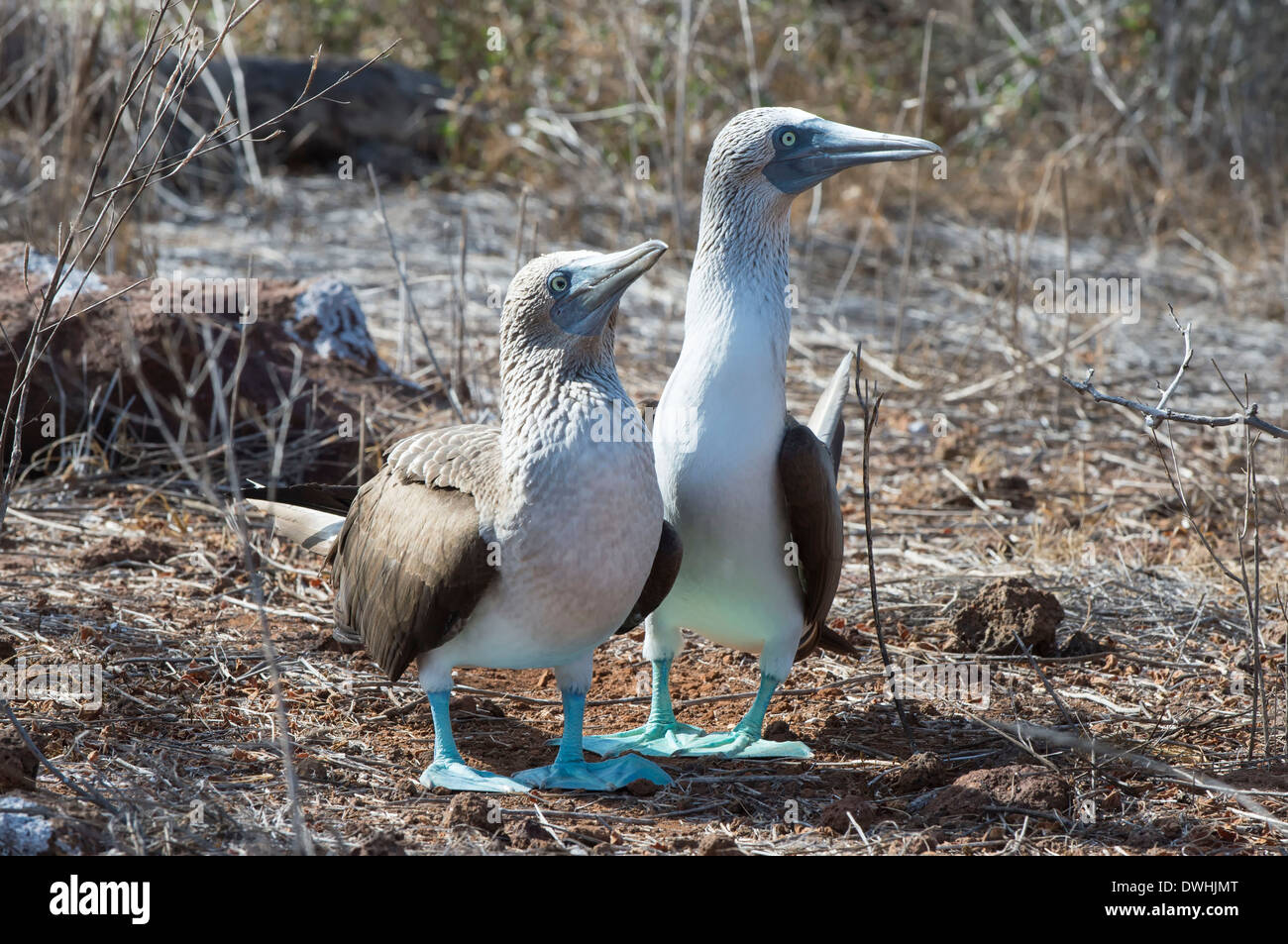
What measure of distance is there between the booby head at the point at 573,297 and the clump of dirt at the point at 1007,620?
5.55ft

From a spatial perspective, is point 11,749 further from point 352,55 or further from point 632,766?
point 352,55

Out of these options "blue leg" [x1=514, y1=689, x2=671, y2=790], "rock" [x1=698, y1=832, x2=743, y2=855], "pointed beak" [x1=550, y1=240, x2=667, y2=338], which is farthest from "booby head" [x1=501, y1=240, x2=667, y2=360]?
"rock" [x1=698, y1=832, x2=743, y2=855]

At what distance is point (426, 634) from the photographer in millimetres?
3119

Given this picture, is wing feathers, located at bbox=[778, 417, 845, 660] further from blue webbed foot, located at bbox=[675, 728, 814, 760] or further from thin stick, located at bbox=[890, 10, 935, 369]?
thin stick, located at bbox=[890, 10, 935, 369]

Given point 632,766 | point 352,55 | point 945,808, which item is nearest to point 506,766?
point 632,766

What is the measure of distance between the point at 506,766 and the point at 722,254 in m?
1.42

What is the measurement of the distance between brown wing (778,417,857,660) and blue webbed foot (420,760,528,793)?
2.95ft

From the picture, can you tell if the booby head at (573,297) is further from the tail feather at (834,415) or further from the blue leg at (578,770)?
the tail feather at (834,415)

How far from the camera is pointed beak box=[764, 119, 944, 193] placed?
342cm

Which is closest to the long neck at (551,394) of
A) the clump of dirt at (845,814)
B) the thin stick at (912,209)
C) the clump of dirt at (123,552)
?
the clump of dirt at (845,814)

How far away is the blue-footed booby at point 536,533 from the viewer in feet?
9.71

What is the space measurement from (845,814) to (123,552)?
278cm

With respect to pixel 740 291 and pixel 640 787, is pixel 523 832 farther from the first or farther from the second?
pixel 740 291

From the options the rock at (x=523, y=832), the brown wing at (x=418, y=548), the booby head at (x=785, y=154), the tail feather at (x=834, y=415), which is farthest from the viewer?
the tail feather at (x=834, y=415)
